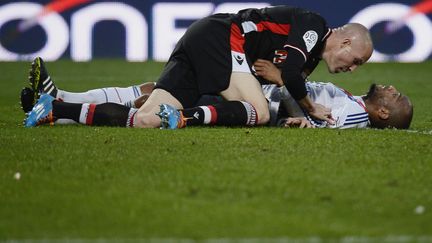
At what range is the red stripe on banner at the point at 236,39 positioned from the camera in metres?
7.06

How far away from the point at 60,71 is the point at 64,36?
1533mm

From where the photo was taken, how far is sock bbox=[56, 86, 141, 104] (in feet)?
24.9

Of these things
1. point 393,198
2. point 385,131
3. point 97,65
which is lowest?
point 97,65

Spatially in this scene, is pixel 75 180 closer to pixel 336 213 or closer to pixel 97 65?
pixel 336 213

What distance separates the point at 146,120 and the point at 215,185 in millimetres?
2103

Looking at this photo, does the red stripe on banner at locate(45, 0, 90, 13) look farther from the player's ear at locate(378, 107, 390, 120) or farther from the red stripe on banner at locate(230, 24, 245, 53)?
the player's ear at locate(378, 107, 390, 120)

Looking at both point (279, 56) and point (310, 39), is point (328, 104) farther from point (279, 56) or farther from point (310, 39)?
point (310, 39)

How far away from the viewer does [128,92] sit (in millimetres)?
7750

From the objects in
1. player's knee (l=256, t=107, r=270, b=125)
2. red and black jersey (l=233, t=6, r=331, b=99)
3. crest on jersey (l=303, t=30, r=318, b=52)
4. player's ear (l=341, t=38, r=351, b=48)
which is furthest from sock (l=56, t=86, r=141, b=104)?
player's ear (l=341, t=38, r=351, b=48)

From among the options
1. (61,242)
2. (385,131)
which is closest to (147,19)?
(385,131)

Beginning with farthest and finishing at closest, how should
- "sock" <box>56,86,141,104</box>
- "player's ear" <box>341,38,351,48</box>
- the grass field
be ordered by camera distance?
"sock" <box>56,86,141,104</box>, "player's ear" <box>341,38,351,48</box>, the grass field

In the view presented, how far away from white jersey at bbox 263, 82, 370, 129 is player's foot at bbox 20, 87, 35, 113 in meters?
1.71

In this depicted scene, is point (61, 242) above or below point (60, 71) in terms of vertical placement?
above

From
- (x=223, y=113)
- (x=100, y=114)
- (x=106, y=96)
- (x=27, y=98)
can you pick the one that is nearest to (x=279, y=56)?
(x=223, y=113)
